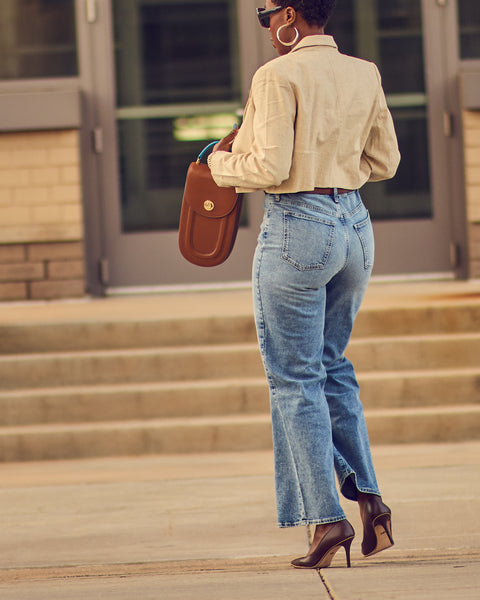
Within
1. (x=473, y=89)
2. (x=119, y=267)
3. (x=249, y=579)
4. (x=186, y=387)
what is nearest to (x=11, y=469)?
(x=186, y=387)

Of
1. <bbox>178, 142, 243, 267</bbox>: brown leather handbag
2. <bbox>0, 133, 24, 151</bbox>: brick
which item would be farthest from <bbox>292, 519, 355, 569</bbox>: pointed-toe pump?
<bbox>0, 133, 24, 151</bbox>: brick

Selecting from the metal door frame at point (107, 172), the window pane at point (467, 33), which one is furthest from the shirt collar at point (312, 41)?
the window pane at point (467, 33)

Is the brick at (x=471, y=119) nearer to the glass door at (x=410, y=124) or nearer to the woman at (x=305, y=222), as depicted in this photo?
the glass door at (x=410, y=124)

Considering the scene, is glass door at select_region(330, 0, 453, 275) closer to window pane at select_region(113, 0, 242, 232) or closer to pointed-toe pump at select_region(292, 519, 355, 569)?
window pane at select_region(113, 0, 242, 232)

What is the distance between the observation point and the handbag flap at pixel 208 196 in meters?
2.94

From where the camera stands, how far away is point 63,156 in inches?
259

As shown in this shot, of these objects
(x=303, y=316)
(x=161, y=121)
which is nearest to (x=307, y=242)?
(x=303, y=316)

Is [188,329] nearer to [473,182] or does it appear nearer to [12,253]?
[12,253]

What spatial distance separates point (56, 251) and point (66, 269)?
0.14 metres

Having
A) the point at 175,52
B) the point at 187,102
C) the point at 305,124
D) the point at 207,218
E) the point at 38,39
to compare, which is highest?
the point at 38,39

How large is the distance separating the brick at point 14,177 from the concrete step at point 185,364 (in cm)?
188

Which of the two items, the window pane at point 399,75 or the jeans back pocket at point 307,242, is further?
the window pane at point 399,75

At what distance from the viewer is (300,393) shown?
277cm

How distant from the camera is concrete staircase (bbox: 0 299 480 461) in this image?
470 centimetres
